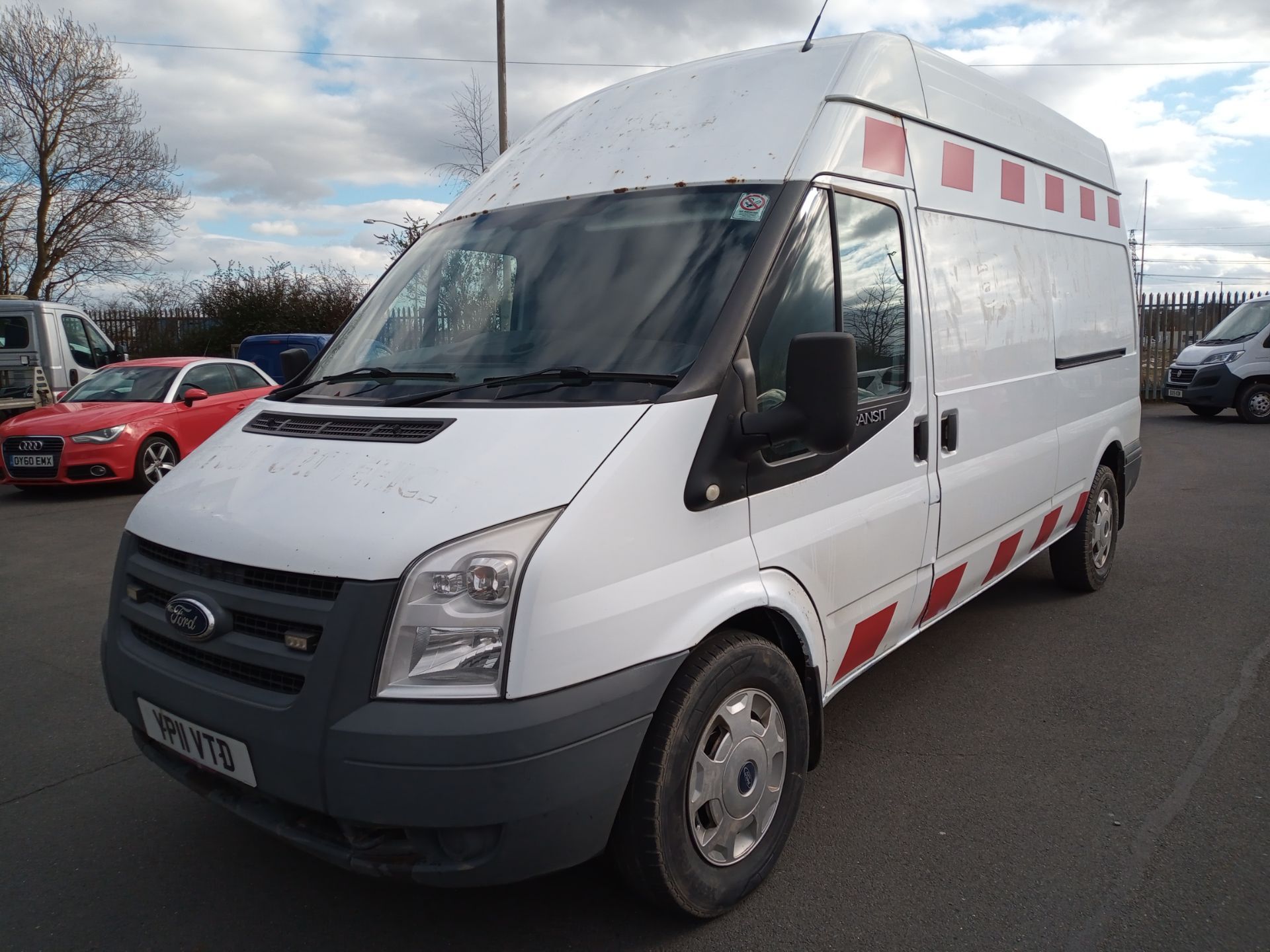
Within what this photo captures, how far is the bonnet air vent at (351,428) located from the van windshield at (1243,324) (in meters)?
18.6

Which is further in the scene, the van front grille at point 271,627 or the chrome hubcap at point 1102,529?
the chrome hubcap at point 1102,529

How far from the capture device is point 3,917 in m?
2.82

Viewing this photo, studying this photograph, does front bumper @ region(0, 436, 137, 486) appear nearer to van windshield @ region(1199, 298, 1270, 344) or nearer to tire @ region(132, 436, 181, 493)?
tire @ region(132, 436, 181, 493)

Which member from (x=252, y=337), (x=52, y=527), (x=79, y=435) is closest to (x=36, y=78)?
(x=252, y=337)

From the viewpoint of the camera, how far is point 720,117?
3324mm

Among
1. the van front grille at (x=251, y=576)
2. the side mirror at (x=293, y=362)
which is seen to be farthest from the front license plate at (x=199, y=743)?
the side mirror at (x=293, y=362)

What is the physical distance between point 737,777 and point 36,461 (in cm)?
1008

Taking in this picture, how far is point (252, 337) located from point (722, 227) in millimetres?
17377

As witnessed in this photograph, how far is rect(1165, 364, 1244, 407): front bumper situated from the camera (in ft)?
55.5

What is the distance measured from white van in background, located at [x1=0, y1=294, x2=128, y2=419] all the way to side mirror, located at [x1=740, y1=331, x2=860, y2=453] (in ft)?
40.6

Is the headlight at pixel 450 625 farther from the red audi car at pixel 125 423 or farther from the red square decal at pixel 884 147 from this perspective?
the red audi car at pixel 125 423

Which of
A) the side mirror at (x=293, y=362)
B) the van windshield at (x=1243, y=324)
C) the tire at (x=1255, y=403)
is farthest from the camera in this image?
the van windshield at (x=1243, y=324)

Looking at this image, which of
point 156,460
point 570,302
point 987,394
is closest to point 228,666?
point 570,302

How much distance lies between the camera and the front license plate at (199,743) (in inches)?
96.5
